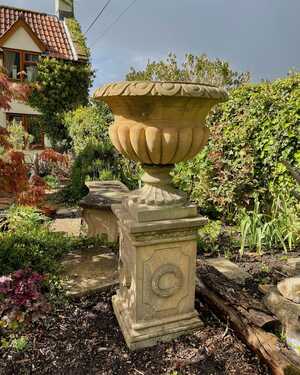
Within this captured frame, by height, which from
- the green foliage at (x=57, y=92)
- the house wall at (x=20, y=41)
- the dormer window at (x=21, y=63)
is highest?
the house wall at (x=20, y=41)

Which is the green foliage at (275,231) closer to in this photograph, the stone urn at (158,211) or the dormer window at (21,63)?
the stone urn at (158,211)

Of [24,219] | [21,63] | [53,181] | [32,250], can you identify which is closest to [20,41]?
[21,63]

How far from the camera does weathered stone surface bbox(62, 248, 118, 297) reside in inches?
110

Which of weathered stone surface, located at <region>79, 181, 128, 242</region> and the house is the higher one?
the house

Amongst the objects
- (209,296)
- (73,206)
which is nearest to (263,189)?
(209,296)

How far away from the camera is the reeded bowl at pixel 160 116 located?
1.76 m

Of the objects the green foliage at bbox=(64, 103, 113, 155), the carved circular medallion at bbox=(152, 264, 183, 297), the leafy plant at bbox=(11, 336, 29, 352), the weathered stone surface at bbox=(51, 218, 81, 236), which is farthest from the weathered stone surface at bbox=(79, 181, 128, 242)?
the green foliage at bbox=(64, 103, 113, 155)

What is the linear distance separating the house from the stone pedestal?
10.8 m

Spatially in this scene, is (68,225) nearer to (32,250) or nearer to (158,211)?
(32,250)

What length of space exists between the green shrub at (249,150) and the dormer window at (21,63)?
381 inches

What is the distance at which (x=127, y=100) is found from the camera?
1863mm

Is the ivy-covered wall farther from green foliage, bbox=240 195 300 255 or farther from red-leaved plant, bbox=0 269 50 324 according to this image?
red-leaved plant, bbox=0 269 50 324

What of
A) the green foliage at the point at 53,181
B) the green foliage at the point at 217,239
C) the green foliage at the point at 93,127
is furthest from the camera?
the green foliage at the point at 53,181

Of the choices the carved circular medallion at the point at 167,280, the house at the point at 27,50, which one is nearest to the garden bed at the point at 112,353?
the carved circular medallion at the point at 167,280
